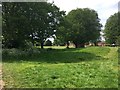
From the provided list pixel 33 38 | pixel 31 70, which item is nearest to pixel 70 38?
pixel 33 38

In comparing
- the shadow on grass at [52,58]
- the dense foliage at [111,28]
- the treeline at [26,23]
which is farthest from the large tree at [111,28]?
the shadow on grass at [52,58]

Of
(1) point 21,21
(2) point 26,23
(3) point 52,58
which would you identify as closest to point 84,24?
(2) point 26,23

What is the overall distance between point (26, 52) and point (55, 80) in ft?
58.5

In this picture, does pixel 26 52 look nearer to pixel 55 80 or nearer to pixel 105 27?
pixel 55 80

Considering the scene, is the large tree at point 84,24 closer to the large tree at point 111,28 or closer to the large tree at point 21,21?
the large tree at point 111,28

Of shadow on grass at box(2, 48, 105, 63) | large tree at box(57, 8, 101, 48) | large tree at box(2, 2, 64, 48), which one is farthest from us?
large tree at box(57, 8, 101, 48)

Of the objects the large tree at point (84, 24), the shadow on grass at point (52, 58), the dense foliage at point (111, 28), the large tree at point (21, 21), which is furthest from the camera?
the dense foliage at point (111, 28)

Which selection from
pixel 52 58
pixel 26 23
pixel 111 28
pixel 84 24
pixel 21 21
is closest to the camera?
pixel 52 58

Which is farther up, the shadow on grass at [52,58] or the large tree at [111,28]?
the large tree at [111,28]

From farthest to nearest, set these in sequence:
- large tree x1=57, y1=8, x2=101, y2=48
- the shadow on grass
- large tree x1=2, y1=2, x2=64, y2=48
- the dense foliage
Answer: the dense foliage < large tree x1=57, y1=8, x2=101, y2=48 < large tree x1=2, y1=2, x2=64, y2=48 < the shadow on grass

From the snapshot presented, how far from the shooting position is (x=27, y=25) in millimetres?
31703

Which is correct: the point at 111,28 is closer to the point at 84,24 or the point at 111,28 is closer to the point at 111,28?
the point at 111,28

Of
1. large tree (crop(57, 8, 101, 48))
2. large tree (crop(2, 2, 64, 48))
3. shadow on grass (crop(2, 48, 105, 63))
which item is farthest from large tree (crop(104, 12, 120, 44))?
shadow on grass (crop(2, 48, 105, 63))

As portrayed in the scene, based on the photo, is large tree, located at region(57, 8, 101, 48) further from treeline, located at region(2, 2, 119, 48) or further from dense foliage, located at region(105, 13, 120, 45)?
treeline, located at region(2, 2, 119, 48)
